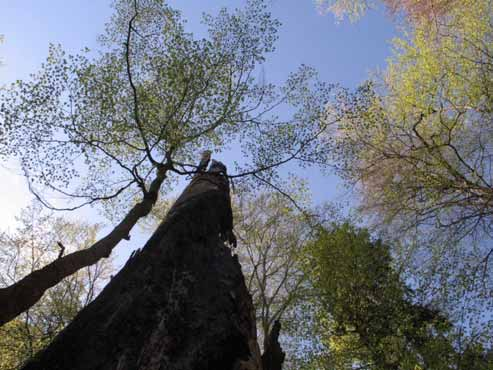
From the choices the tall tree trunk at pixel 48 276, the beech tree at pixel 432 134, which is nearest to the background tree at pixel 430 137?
the beech tree at pixel 432 134

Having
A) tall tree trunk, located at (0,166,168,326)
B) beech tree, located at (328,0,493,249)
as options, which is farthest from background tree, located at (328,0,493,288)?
tall tree trunk, located at (0,166,168,326)

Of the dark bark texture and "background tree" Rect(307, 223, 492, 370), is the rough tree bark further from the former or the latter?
"background tree" Rect(307, 223, 492, 370)

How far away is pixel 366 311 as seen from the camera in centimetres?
1101

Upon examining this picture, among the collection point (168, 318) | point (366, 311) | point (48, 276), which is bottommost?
point (168, 318)

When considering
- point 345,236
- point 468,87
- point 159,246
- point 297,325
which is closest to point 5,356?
point 297,325

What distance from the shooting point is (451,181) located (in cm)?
1012

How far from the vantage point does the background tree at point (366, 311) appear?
31.4 ft

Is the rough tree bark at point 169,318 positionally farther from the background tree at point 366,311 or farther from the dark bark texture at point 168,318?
the background tree at point 366,311

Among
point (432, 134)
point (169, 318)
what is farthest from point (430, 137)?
point (169, 318)

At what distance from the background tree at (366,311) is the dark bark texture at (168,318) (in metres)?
7.60

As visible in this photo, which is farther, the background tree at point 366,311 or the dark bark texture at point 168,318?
the background tree at point 366,311

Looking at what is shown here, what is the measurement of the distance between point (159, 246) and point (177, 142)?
6514mm

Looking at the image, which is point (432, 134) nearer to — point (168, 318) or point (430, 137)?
point (430, 137)

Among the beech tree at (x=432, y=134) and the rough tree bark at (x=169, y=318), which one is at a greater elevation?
the beech tree at (x=432, y=134)
